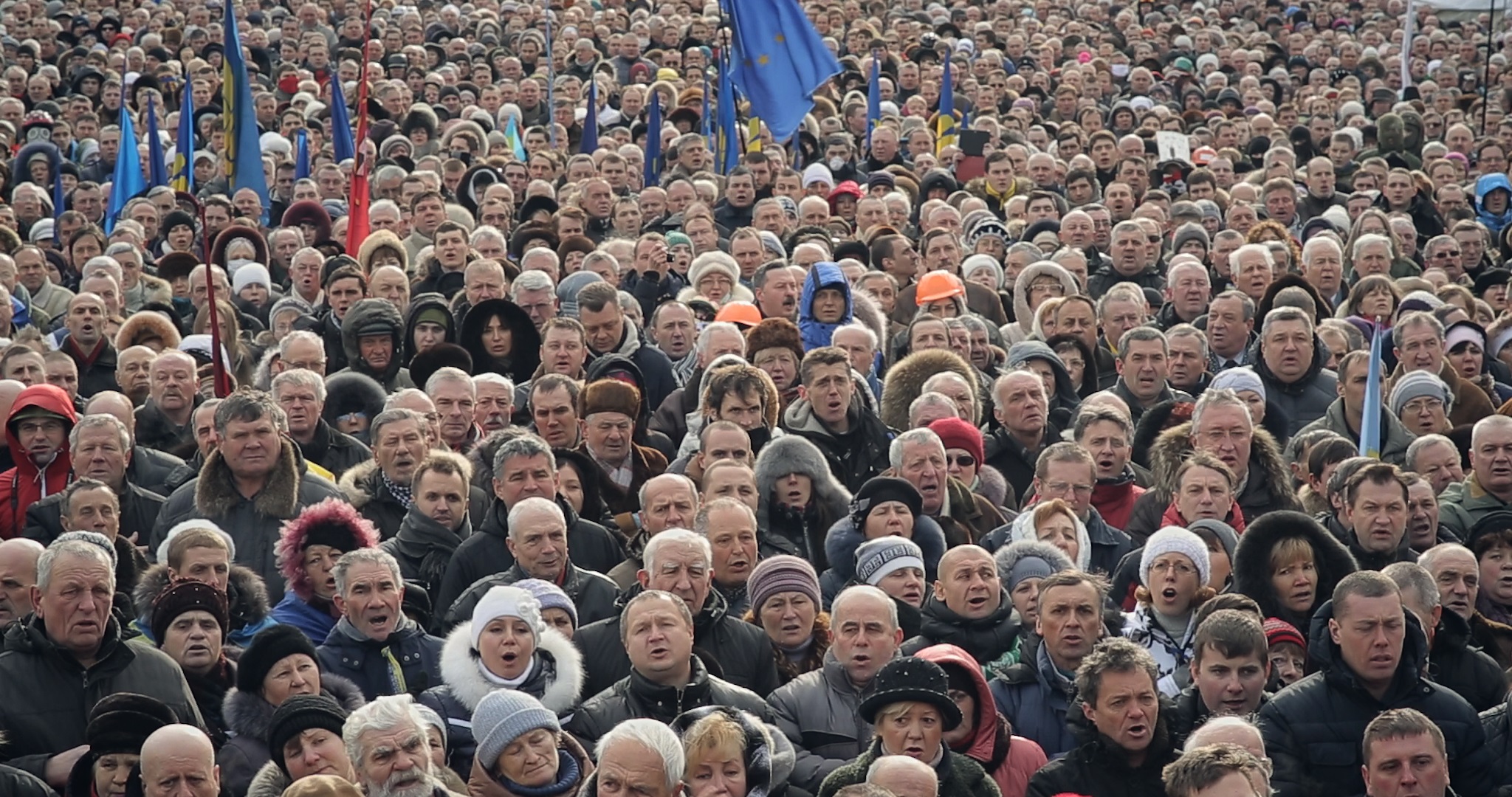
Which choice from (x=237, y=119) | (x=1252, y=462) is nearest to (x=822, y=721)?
(x=1252, y=462)

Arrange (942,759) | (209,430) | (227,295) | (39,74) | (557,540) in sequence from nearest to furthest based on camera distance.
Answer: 1. (942,759)
2. (557,540)
3. (209,430)
4. (227,295)
5. (39,74)

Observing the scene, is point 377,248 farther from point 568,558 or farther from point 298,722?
point 298,722

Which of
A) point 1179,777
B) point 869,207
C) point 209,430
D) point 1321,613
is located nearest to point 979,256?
point 869,207

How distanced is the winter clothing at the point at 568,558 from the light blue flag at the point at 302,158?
9024 millimetres

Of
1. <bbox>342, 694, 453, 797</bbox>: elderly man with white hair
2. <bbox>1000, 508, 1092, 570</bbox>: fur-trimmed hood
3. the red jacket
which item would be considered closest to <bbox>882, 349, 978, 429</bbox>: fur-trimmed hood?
<bbox>1000, 508, 1092, 570</bbox>: fur-trimmed hood

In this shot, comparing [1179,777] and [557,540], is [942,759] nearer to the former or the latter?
[1179,777]

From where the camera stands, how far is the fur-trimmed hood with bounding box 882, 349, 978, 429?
10.4 m

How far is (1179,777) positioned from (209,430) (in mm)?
5098

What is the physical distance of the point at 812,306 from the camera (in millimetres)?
11766

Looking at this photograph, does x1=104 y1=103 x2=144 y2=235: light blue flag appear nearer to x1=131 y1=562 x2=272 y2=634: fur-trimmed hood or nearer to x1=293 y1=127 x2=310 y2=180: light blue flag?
x1=293 y1=127 x2=310 y2=180: light blue flag

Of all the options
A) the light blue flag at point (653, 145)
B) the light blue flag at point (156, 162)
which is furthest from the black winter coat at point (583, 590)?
the light blue flag at point (156, 162)

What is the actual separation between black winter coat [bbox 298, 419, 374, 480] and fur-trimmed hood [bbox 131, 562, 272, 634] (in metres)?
2.01

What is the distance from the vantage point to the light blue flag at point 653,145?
57.5 ft

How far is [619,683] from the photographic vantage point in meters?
7.22
